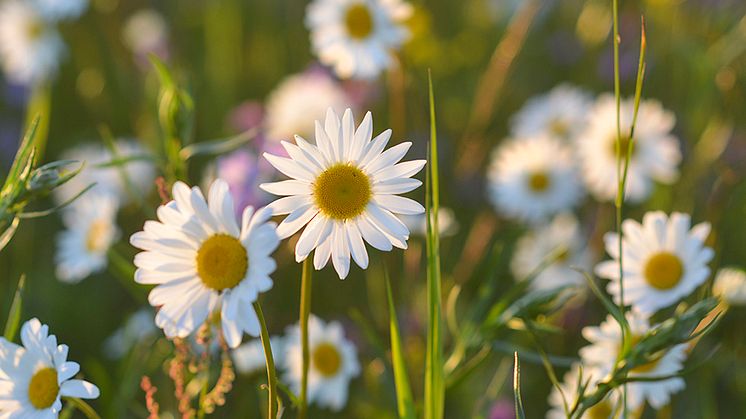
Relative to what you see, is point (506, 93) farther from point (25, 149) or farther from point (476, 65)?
point (25, 149)

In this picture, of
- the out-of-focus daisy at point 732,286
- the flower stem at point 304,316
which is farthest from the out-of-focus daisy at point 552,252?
the flower stem at point 304,316

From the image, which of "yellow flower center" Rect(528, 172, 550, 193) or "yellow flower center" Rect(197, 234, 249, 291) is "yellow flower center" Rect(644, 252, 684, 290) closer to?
"yellow flower center" Rect(197, 234, 249, 291)

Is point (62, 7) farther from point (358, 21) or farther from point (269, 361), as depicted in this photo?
point (269, 361)

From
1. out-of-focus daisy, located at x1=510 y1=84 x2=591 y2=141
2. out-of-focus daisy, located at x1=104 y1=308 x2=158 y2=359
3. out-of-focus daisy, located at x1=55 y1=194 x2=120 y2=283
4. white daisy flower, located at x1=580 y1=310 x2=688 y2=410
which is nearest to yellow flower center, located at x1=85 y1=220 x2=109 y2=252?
out-of-focus daisy, located at x1=55 y1=194 x2=120 y2=283

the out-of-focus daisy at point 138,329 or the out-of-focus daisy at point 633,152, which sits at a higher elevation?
the out-of-focus daisy at point 633,152

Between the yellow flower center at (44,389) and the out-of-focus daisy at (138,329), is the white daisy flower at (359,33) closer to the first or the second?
the out-of-focus daisy at (138,329)

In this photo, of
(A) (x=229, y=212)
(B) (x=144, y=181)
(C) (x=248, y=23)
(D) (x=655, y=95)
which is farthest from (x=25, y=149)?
(C) (x=248, y=23)

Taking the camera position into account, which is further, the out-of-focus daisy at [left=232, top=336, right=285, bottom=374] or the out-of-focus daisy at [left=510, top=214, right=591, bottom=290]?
the out-of-focus daisy at [left=510, top=214, right=591, bottom=290]
